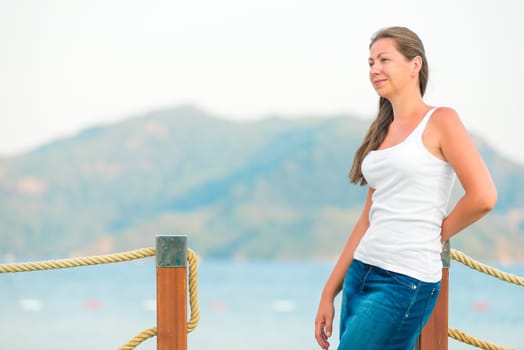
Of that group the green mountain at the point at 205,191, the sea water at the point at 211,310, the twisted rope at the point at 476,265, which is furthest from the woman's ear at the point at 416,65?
the green mountain at the point at 205,191

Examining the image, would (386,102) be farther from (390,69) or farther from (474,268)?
(474,268)

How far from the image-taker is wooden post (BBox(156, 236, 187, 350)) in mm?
3176

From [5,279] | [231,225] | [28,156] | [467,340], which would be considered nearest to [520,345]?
[467,340]

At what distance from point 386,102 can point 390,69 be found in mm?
221

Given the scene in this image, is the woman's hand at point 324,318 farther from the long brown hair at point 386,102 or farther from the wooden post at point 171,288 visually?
the wooden post at point 171,288

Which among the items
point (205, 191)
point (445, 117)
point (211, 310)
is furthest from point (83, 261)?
point (205, 191)

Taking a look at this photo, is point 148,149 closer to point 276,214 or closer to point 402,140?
point 276,214

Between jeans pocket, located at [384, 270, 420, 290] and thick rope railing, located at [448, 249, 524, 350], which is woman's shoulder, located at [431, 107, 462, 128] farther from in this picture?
thick rope railing, located at [448, 249, 524, 350]

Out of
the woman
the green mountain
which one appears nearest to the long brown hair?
the woman

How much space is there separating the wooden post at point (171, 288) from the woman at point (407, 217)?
26.4 inches

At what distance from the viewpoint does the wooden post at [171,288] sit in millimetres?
3176

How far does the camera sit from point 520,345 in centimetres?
2616

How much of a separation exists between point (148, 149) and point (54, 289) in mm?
48299

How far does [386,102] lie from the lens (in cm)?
296
